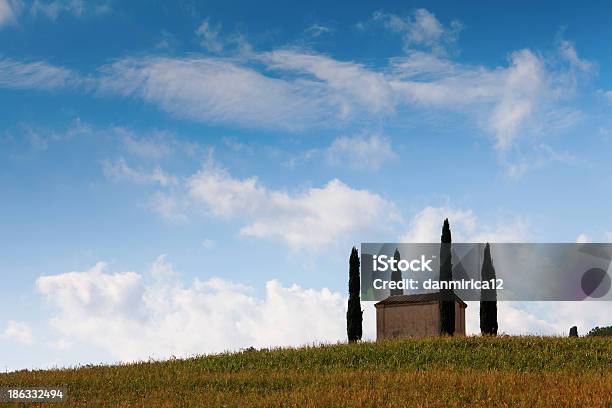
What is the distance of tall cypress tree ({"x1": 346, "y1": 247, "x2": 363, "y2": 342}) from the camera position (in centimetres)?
5297

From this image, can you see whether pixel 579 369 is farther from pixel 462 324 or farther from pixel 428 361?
pixel 462 324

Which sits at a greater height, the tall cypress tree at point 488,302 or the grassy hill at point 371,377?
the tall cypress tree at point 488,302

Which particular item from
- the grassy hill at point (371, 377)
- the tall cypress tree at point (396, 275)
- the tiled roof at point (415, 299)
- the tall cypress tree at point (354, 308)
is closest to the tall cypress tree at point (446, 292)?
the tiled roof at point (415, 299)

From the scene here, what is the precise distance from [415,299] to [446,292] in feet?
8.99

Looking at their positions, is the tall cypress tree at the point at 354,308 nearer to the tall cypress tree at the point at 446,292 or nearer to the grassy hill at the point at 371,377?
the tall cypress tree at the point at 446,292

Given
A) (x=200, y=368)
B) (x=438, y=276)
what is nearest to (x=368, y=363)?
(x=200, y=368)

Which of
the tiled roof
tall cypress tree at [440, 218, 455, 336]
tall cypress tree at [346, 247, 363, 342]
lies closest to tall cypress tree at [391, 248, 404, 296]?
the tiled roof

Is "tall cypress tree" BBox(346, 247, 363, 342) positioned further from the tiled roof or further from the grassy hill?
the grassy hill

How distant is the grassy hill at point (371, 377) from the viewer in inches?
650

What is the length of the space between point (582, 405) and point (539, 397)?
1012 mm

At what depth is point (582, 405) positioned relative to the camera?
14828 mm

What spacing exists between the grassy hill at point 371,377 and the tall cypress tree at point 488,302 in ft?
45.2

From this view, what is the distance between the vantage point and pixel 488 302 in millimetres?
49344

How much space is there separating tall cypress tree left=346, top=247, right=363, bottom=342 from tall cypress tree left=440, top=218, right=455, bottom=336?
6793 millimetres
